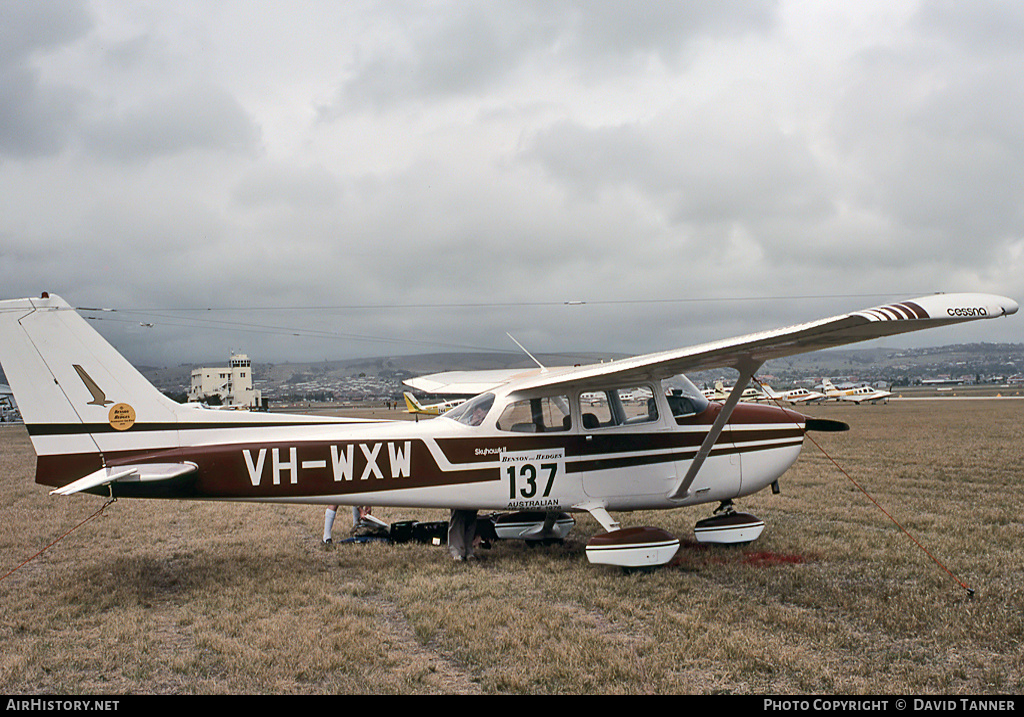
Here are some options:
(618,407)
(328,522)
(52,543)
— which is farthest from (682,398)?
(52,543)

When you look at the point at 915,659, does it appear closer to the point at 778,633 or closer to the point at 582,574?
the point at 778,633

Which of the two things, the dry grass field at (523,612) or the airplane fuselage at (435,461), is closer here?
the dry grass field at (523,612)

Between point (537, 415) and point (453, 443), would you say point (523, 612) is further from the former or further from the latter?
point (537, 415)

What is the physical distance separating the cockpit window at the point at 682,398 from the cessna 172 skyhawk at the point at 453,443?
0.02 m

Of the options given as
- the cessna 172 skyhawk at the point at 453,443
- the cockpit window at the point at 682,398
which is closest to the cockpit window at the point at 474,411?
the cessna 172 skyhawk at the point at 453,443

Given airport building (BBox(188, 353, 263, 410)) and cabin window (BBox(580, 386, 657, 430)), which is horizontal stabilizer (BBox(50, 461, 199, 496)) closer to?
cabin window (BBox(580, 386, 657, 430))

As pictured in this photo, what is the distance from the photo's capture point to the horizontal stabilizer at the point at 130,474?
5.95m

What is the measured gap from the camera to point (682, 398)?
7.82 metres

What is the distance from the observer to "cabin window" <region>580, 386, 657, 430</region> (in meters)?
7.50

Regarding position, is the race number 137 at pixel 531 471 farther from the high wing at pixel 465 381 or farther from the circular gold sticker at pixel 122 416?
the circular gold sticker at pixel 122 416

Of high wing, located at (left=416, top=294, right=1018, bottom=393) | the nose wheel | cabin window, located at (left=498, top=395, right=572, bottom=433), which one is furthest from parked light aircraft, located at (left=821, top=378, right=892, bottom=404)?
cabin window, located at (left=498, top=395, right=572, bottom=433)

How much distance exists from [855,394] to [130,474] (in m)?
63.4

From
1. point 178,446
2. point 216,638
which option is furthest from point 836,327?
point 178,446

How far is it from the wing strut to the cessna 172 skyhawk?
22 mm
